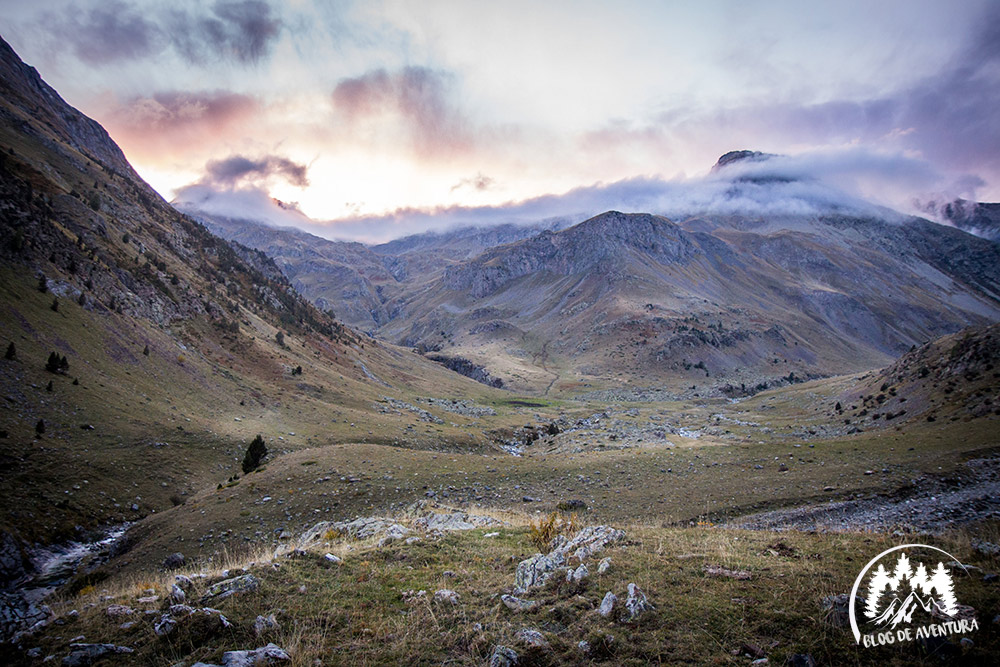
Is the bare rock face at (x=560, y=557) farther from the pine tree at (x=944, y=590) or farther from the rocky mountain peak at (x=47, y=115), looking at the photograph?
the rocky mountain peak at (x=47, y=115)

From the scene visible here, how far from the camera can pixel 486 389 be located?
3735 inches

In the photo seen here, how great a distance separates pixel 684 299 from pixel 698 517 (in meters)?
189

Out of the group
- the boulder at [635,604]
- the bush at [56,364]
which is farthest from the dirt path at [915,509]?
the bush at [56,364]

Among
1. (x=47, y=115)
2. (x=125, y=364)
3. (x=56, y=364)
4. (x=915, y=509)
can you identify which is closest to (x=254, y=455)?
(x=56, y=364)

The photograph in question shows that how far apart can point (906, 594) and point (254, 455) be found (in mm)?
31307

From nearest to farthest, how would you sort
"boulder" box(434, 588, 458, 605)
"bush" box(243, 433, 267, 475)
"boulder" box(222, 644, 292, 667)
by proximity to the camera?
1. "boulder" box(222, 644, 292, 667)
2. "boulder" box(434, 588, 458, 605)
3. "bush" box(243, 433, 267, 475)

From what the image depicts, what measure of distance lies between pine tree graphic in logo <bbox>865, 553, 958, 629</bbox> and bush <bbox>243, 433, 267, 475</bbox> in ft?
95.4

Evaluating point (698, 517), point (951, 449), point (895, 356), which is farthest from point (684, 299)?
point (698, 517)

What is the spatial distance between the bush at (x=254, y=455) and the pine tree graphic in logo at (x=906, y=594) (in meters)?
29.1

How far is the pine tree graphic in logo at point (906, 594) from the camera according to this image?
18.4ft

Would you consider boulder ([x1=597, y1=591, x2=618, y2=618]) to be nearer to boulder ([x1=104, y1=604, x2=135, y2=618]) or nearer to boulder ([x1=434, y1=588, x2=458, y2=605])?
boulder ([x1=434, y1=588, x2=458, y2=605])

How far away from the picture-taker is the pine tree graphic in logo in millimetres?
5609

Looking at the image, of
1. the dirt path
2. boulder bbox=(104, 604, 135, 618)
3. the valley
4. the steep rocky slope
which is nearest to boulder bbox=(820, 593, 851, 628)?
the valley

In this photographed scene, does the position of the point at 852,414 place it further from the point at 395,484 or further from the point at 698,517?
the point at 395,484
